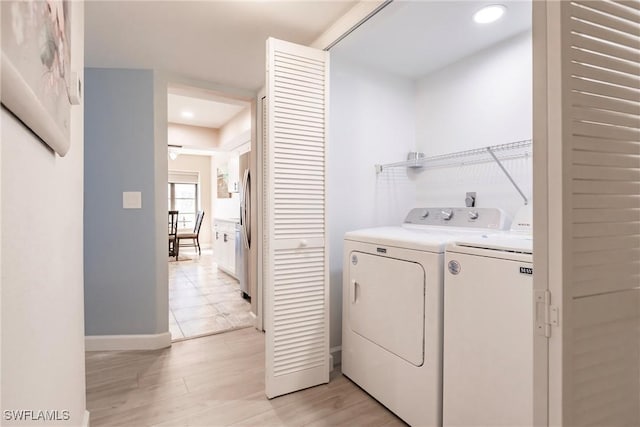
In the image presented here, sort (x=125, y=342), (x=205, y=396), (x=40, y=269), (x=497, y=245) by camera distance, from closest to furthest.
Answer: (x=40, y=269) → (x=497, y=245) → (x=205, y=396) → (x=125, y=342)

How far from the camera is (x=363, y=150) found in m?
2.43

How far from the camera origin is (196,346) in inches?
103

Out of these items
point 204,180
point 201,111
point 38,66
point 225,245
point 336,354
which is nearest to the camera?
point 38,66

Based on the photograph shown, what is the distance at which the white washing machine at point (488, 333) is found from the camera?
3.84 ft

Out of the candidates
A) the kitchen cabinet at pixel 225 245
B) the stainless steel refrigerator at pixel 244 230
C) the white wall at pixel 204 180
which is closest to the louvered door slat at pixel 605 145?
the stainless steel refrigerator at pixel 244 230

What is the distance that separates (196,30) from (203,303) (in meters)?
2.84

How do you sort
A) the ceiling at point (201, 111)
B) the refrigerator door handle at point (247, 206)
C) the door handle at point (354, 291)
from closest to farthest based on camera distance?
the door handle at point (354, 291) < the refrigerator door handle at point (247, 206) < the ceiling at point (201, 111)

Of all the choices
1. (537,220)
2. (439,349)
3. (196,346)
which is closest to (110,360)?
(196,346)

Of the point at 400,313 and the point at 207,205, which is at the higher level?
the point at 207,205

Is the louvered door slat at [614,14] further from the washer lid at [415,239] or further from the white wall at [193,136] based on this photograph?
the white wall at [193,136]

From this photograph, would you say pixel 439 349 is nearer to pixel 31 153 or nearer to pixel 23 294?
pixel 23 294

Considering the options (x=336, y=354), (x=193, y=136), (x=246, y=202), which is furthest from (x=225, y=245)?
(x=336, y=354)

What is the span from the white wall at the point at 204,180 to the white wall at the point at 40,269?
7.00 m

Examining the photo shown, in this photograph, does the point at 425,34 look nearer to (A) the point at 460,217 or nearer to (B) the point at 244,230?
(A) the point at 460,217
